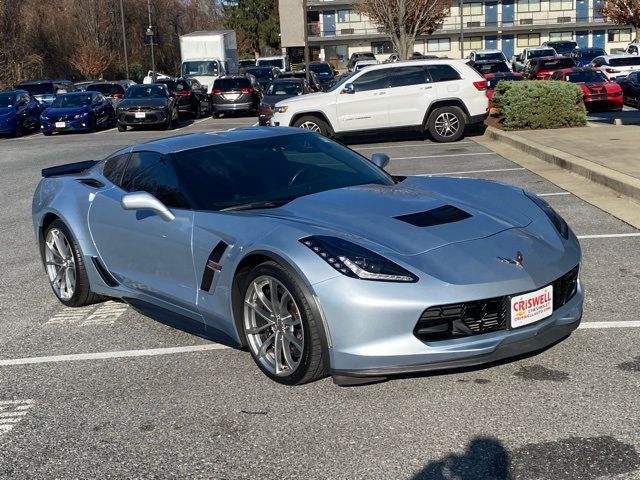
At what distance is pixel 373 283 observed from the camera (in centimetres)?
428

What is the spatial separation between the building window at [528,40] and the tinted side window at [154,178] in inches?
3019

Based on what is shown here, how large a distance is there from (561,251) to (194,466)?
2.34 m

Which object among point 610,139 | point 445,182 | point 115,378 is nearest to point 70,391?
point 115,378

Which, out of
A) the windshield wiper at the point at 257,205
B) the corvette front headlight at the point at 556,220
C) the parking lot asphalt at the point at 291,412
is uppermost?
the windshield wiper at the point at 257,205

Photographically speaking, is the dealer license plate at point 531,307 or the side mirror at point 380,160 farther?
the side mirror at point 380,160

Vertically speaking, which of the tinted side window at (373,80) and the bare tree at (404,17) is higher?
the bare tree at (404,17)

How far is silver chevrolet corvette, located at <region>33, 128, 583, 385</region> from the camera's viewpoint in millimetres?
4289

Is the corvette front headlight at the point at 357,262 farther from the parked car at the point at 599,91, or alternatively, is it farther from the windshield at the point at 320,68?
the windshield at the point at 320,68

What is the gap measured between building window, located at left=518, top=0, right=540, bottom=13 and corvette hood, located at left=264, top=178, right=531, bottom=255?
75498 mm

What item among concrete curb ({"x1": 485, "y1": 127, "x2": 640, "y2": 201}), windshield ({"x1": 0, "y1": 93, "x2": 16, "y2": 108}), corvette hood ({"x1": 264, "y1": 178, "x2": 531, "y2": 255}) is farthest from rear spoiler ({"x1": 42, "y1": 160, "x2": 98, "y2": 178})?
windshield ({"x1": 0, "y1": 93, "x2": 16, "y2": 108})

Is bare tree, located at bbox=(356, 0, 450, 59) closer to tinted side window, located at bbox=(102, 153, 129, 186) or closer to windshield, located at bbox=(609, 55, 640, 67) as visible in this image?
windshield, located at bbox=(609, 55, 640, 67)

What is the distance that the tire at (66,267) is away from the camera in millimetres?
6445

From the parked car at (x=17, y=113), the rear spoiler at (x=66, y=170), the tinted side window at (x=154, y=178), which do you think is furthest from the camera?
the parked car at (x=17, y=113)

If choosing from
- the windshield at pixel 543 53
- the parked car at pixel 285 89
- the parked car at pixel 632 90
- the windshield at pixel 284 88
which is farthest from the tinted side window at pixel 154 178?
the windshield at pixel 543 53
